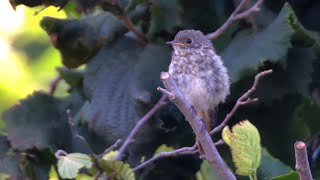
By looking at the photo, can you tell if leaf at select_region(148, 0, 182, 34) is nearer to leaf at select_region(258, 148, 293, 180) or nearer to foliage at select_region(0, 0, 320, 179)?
foliage at select_region(0, 0, 320, 179)

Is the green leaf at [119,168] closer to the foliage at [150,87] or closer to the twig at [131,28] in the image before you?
the foliage at [150,87]

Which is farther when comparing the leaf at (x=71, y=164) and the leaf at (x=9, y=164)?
the leaf at (x=9, y=164)

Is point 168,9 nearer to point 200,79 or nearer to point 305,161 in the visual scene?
point 200,79

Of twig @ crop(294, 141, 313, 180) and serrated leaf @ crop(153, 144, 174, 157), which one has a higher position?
twig @ crop(294, 141, 313, 180)

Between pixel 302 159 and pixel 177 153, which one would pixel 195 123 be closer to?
pixel 302 159

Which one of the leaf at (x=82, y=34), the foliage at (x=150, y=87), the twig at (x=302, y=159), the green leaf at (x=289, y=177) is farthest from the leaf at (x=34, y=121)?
the twig at (x=302, y=159)

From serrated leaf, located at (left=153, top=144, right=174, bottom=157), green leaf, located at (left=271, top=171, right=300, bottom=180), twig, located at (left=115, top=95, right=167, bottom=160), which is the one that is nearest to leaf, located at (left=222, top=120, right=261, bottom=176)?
green leaf, located at (left=271, top=171, right=300, bottom=180)

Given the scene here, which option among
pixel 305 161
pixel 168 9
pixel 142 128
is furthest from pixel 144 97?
pixel 305 161
